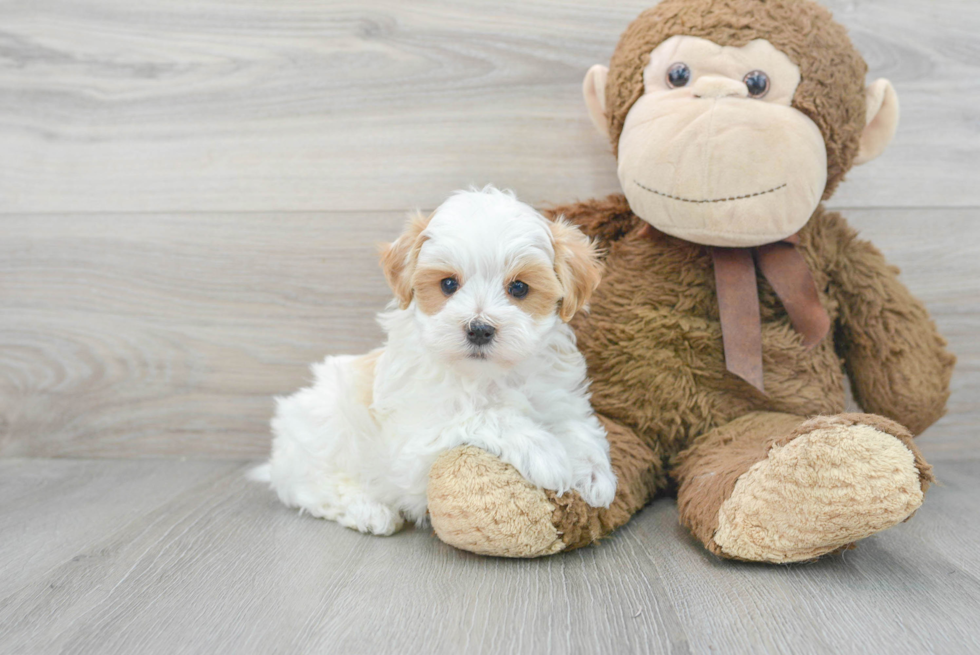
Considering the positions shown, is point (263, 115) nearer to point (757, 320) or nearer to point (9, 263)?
point (9, 263)

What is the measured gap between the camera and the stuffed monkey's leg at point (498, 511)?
A: 945 millimetres

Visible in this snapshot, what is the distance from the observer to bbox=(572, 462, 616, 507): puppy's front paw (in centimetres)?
101

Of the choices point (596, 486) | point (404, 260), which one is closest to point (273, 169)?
point (404, 260)

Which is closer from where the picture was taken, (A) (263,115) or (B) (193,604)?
(B) (193,604)

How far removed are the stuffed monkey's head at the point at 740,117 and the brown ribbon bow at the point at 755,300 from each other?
0.07 meters

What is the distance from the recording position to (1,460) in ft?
5.16

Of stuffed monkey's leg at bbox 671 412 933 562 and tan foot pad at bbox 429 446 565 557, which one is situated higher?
stuffed monkey's leg at bbox 671 412 933 562

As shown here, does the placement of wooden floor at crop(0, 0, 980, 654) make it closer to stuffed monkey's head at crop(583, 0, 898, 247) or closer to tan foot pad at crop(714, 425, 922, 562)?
stuffed monkey's head at crop(583, 0, 898, 247)

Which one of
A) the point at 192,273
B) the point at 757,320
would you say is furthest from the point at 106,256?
the point at 757,320

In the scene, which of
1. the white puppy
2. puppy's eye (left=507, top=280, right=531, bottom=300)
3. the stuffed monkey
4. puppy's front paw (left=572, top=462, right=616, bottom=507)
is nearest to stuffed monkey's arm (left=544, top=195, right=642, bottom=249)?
the stuffed monkey

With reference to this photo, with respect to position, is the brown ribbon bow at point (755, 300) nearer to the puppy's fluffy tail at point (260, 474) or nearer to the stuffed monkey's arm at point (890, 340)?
the stuffed monkey's arm at point (890, 340)

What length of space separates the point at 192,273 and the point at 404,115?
58 cm

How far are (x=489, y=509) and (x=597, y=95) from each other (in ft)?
2.68

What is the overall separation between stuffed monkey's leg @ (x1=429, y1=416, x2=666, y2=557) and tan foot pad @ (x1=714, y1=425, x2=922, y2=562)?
0.21 meters
